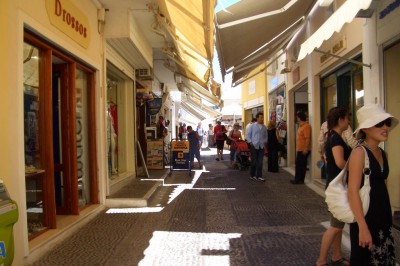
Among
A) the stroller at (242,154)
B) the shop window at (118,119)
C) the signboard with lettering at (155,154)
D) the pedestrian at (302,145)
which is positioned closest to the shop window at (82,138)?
the shop window at (118,119)

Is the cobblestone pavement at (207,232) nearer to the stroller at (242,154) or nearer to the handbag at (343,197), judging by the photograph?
the handbag at (343,197)

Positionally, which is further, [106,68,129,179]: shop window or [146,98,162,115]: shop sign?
[146,98,162,115]: shop sign

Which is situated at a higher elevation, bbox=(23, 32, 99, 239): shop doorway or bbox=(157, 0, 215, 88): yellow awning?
bbox=(157, 0, 215, 88): yellow awning

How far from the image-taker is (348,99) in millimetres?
8070

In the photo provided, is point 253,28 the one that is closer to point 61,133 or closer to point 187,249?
point 61,133

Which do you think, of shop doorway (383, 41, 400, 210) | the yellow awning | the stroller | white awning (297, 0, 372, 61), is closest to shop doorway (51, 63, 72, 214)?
the yellow awning

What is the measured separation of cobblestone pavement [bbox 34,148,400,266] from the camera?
4426 mm

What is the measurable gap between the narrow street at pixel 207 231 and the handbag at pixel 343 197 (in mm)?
1556

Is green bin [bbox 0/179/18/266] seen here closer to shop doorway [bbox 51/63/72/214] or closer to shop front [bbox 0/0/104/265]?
shop front [bbox 0/0/104/265]

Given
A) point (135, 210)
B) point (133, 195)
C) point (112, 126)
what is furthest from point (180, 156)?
point (135, 210)

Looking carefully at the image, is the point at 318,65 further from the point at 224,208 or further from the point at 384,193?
the point at 384,193

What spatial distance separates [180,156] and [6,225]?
839 centimetres

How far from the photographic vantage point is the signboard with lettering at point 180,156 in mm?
11109

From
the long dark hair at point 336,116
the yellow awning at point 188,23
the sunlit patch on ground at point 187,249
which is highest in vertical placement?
the yellow awning at point 188,23
